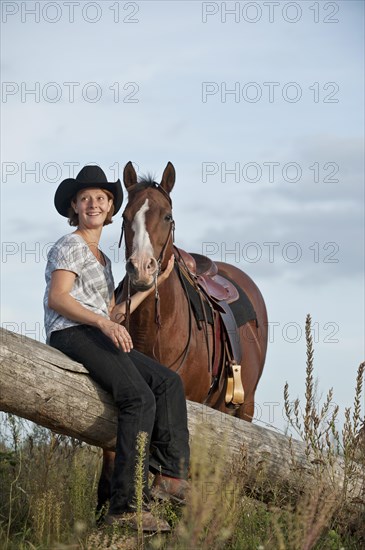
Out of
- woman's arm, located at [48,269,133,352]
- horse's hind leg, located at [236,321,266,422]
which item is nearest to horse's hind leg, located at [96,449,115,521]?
woman's arm, located at [48,269,133,352]

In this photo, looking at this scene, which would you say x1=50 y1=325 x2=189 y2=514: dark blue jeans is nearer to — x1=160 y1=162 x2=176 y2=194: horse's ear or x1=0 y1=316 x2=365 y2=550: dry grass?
x1=0 y1=316 x2=365 y2=550: dry grass

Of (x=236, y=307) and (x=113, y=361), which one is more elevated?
(x=236, y=307)

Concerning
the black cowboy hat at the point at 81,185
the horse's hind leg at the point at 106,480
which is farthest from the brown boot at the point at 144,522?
the black cowboy hat at the point at 81,185

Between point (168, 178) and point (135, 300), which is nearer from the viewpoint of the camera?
point (135, 300)

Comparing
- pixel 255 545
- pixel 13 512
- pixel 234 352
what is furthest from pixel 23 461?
pixel 255 545

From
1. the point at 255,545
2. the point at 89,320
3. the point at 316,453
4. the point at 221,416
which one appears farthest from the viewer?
the point at 221,416

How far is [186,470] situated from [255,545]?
2.73 feet

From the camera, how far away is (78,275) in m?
5.45

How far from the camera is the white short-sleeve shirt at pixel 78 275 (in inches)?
213

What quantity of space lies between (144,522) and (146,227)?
2285 millimetres

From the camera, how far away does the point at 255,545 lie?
471 centimetres

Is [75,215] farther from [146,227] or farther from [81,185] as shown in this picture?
[146,227]

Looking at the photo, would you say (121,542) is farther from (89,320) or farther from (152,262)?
(152,262)

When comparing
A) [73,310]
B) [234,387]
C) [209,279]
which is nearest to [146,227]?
[73,310]
